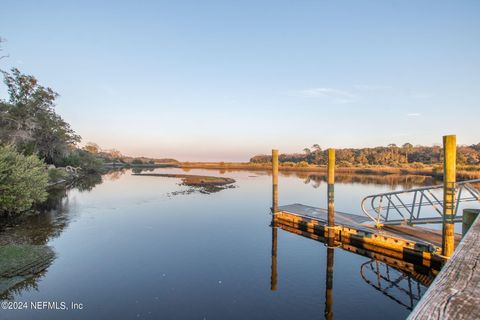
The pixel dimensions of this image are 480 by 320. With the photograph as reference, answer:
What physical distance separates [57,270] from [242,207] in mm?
17168

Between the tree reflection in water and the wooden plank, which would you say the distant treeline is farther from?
the wooden plank

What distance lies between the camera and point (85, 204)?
25797mm

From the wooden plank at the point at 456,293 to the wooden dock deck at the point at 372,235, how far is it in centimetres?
1068

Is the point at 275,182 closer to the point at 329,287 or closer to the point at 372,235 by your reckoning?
the point at 372,235

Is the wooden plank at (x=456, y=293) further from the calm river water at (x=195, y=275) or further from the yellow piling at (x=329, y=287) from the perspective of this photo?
the yellow piling at (x=329, y=287)

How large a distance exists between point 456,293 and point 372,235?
43.5 ft

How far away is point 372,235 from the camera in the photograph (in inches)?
511

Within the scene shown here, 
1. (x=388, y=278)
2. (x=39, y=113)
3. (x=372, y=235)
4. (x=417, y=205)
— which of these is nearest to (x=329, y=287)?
(x=388, y=278)

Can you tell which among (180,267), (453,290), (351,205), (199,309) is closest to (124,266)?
(180,267)

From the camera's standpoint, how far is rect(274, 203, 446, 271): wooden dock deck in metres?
10.9

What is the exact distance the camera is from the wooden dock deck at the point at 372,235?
35.8 feet

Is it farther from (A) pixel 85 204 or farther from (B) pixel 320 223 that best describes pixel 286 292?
(A) pixel 85 204

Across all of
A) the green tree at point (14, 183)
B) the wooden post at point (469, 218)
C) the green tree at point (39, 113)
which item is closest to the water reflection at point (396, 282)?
the wooden post at point (469, 218)

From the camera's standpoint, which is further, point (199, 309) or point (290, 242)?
point (290, 242)
